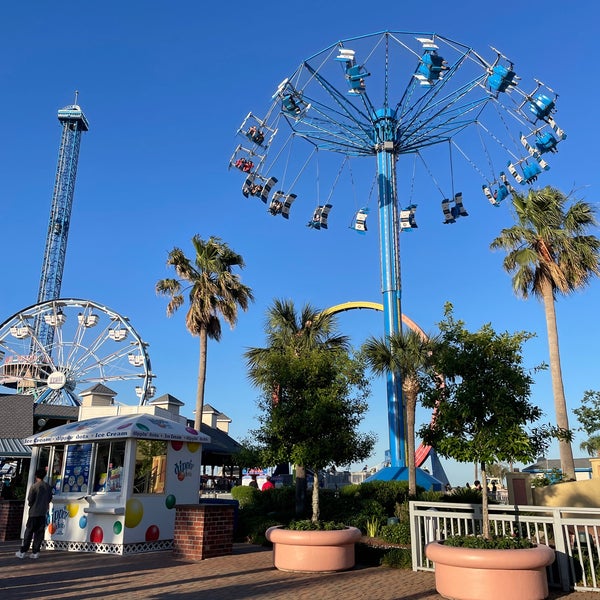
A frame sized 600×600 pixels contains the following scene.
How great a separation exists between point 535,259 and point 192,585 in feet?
61.3

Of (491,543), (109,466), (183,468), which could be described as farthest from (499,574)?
(109,466)

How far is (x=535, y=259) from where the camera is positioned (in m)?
22.5

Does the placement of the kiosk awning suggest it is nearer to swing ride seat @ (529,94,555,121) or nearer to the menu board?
the menu board

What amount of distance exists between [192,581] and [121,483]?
13.2ft

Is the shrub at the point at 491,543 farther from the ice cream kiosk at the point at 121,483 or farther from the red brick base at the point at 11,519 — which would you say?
the red brick base at the point at 11,519

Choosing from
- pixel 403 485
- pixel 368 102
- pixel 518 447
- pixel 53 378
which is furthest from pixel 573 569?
pixel 53 378

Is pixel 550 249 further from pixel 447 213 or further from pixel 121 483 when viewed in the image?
pixel 121 483

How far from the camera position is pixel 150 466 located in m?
13.0

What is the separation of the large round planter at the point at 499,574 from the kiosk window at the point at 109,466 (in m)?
7.73

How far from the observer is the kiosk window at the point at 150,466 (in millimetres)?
12750

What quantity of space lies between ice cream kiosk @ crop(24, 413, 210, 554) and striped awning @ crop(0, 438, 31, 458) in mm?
10717

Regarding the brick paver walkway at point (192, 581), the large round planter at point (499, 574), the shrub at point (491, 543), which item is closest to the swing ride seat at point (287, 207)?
the brick paver walkway at point (192, 581)

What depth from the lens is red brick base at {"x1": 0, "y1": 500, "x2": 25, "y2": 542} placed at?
14.9 metres

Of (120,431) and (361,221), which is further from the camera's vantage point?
(361,221)
